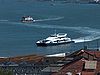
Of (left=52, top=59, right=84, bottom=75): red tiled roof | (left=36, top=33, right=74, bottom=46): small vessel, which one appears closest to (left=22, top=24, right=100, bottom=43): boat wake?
(left=36, top=33, right=74, bottom=46): small vessel

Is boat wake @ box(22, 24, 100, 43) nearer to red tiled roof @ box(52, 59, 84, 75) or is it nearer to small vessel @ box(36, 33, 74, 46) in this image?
small vessel @ box(36, 33, 74, 46)

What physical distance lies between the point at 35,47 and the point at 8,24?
1046 cm

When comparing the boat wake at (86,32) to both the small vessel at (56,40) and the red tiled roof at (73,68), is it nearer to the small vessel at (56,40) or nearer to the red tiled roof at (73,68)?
the small vessel at (56,40)

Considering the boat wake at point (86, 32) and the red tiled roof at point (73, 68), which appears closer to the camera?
the red tiled roof at point (73, 68)

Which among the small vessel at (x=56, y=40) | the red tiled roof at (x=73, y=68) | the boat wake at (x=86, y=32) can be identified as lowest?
the small vessel at (x=56, y=40)

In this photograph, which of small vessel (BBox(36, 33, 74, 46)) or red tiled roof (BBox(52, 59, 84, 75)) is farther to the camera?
small vessel (BBox(36, 33, 74, 46))

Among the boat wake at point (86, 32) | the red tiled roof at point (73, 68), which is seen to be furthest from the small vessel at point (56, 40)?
the red tiled roof at point (73, 68)

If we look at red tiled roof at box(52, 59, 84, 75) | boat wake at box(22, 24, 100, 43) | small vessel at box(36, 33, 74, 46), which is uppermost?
red tiled roof at box(52, 59, 84, 75)

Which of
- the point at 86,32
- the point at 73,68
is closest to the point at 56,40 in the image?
the point at 86,32

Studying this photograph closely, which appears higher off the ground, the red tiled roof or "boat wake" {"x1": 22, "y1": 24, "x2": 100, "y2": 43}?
the red tiled roof

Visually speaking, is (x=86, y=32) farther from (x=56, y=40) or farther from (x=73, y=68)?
(x=73, y=68)

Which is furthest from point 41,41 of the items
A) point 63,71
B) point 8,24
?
point 63,71

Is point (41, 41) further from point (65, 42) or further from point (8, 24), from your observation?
point (8, 24)

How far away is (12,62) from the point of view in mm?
15781
